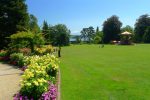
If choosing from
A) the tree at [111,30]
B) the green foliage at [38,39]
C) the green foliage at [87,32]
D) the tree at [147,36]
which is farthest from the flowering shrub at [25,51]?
the green foliage at [87,32]

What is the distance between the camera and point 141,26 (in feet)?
300

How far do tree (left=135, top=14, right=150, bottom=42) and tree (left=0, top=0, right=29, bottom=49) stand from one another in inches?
2139

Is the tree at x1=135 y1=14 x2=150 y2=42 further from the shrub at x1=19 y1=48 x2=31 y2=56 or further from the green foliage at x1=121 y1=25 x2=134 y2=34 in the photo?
the shrub at x1=19 y1=48 x2=31 y2=56

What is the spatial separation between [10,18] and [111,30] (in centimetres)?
5365

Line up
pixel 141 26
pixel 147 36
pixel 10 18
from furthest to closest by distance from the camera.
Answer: pixel 141 26 < pixel 147 36 < pixel 10 18

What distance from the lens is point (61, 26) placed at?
80625mm

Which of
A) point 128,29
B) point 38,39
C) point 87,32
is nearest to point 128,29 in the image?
point 128,29

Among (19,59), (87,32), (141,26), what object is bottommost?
(19,59)

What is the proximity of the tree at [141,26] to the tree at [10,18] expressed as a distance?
54338 mm

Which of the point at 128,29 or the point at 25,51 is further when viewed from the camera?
the point at 128,29

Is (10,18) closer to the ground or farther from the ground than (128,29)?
closer to the ground

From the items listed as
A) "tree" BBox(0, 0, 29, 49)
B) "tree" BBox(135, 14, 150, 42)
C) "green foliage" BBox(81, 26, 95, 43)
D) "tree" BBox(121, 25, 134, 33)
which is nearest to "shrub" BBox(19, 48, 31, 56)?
"tree" BBox(0, 0, 29, 49)

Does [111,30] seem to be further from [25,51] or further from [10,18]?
[25,51]

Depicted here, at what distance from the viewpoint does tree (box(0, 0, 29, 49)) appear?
3812 cm
